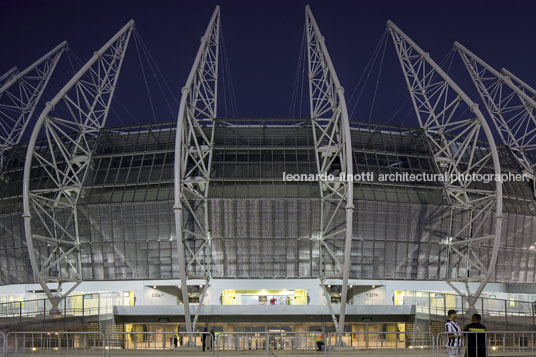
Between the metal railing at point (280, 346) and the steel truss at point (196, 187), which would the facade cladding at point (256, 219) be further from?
the metal railing at point (280, 346)

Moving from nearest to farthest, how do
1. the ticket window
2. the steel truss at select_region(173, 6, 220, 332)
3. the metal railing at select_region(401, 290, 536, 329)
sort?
the metal railing at select_region(401, 290, 536, 329) → the steel truss at select_region(173, 6, 220, 332) → the ticket window

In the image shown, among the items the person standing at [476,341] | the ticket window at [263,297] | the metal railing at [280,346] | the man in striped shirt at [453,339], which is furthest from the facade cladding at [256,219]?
the person standing at [476,341]

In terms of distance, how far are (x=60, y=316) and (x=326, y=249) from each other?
23.2 meters

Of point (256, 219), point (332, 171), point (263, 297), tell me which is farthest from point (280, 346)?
point (332, 171)

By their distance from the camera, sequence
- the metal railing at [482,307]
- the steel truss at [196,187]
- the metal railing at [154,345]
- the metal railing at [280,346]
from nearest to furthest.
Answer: the metal railing at [154,345] < the metal railing at [280,346] < the metal railing at [482,307] < the steel truss at [196,187]

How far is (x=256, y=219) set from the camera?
2030 inches

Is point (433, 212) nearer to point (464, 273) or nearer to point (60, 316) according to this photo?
point (464, 273)

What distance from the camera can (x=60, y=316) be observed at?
4684 cm

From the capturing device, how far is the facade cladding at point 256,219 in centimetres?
5172

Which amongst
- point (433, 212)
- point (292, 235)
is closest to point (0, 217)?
point (292, 235)

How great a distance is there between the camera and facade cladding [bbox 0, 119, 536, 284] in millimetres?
51719

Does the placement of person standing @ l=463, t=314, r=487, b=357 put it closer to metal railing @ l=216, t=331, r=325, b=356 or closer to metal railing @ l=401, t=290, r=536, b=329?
metal railing @ l=216, t=331, r=325, b=356

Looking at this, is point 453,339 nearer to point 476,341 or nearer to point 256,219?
point 476,341

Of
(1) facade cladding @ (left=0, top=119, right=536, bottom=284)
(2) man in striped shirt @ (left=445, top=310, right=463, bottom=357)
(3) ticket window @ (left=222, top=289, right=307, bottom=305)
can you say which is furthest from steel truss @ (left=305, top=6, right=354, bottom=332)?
(2) man in striped shirt @ (left=445, top=310, right=463, bottom=357)
